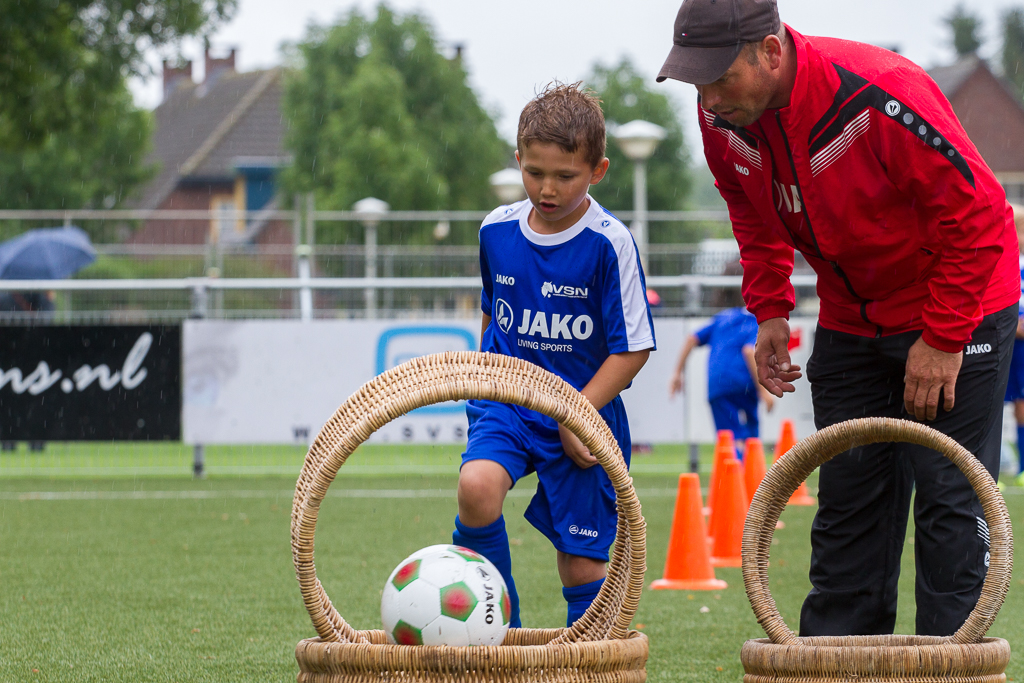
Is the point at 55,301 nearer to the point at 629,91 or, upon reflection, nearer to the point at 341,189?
the point at 341,189

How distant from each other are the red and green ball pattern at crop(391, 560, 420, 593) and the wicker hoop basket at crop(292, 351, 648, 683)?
0.16 m

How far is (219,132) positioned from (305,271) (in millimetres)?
43327

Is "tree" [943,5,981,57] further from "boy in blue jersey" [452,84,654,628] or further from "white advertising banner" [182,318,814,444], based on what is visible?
"boy in blue jersey" [452,84,654,628]

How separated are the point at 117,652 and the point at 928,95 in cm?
313

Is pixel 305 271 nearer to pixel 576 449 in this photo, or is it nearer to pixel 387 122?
pixel 576 449

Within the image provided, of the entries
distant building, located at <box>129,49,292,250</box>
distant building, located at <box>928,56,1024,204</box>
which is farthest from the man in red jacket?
distant building, located at <box>129,49,292,250</box>

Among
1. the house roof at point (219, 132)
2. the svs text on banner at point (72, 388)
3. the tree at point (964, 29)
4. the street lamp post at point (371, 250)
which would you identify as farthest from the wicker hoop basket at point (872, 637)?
the tree at point (964, 29)

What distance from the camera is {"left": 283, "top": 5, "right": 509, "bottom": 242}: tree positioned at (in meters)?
37.6

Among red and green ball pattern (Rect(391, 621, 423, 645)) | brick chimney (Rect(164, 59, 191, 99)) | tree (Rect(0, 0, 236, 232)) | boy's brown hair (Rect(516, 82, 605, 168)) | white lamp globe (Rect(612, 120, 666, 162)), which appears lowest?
red and green ball pattern (Rect(391, 621, 423, 645))

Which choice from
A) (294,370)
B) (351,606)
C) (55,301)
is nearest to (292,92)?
(55,301)

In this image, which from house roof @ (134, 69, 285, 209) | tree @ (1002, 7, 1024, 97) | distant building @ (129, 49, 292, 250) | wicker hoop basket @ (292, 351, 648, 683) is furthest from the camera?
tree @ (1002, 7, 1024, 97)

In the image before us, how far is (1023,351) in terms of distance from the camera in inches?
353

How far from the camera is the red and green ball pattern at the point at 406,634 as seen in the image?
9.00 feet

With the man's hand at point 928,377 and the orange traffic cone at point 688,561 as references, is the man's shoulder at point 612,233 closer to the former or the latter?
the man's hand at point 928,377
